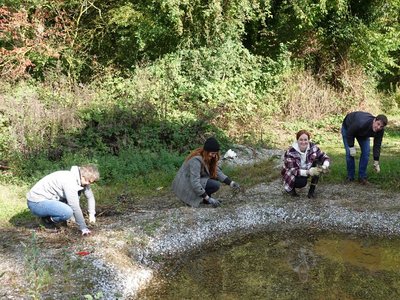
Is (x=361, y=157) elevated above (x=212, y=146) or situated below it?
below

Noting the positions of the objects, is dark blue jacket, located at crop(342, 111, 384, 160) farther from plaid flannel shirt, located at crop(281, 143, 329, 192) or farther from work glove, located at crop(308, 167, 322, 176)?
work glove, located at crop(308, 167, 322, 176)

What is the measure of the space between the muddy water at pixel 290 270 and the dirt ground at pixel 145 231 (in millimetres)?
317

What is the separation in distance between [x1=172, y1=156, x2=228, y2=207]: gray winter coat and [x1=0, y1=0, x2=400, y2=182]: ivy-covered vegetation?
2137 millimetres

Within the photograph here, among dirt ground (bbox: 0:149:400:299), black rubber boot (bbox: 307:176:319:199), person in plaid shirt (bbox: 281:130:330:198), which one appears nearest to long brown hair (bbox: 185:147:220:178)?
dirt ground (bbox: 0:149:400:299)

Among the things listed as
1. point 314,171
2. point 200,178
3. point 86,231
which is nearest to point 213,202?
point 200,178

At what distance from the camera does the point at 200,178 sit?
24.1ft

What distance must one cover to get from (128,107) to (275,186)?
14.5 feet

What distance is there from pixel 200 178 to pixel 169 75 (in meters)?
5.89

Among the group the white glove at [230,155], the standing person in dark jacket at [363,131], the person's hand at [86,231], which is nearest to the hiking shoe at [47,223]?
the person's hand at [86,231]

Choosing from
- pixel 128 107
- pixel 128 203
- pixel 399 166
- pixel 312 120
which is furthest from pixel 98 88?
pixel 399 166

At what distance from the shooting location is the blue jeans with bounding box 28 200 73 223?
623cm

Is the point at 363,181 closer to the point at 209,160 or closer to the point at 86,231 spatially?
the point at 209,160

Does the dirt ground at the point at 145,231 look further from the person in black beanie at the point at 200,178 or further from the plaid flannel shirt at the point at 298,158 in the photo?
the plaid flannel shirt at the point at 298,158

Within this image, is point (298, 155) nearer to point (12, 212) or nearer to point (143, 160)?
point (143, 160)
